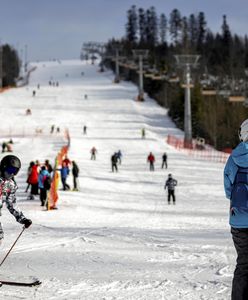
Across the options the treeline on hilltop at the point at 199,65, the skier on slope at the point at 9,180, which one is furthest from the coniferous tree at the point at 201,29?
the skier on slope at the point at 9,180

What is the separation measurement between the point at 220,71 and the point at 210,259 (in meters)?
85.9

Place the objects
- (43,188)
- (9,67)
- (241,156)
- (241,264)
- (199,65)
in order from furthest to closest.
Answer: (9,67)
(199,65)
(43,188)
(241,264)
(241,156)

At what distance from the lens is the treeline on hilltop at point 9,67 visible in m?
111

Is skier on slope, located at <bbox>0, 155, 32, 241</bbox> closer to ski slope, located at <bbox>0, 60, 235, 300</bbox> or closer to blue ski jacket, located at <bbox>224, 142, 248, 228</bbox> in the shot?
ski slope, located at <bbox>0, 60, 235, 300</bbox>

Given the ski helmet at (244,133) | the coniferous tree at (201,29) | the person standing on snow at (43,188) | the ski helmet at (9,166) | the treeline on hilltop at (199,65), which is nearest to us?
the ski helmet at (244,133)

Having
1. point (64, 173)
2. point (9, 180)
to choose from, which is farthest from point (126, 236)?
point (64, 173)

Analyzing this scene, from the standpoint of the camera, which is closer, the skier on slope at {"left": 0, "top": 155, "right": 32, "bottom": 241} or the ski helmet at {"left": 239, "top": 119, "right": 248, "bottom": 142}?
the ski helmet at {"left": 239, "top": 119, "right": 248, "bottom": 142}

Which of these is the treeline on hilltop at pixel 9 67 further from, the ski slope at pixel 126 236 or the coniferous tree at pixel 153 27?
the ski slope at pixel 126 236

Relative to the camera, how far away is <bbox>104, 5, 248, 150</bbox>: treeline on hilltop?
185ft

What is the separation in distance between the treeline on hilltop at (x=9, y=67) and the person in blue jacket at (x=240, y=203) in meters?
106

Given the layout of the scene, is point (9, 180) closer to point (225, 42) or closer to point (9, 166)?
A: point (9, 166)

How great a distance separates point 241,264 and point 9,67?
4825 inches

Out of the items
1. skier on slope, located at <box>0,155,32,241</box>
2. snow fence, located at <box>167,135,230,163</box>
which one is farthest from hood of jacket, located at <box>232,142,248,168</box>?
snow fence, located at <box>167,135,230,163</box>

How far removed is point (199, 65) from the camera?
7369cm
